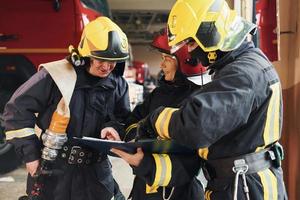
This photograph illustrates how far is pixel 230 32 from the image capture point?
1.56 m

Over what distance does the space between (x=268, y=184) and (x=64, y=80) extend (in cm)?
125

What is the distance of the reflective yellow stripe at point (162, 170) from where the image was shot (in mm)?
1746

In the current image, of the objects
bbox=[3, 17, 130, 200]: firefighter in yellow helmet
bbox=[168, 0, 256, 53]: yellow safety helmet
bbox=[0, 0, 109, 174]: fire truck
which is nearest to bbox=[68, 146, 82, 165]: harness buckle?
bbox=[3, 17, 130, 200]: firefighter in yellow helmet

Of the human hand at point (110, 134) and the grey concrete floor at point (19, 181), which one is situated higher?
the human hand at point (110, 134)

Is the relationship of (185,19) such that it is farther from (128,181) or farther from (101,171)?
(128,181)

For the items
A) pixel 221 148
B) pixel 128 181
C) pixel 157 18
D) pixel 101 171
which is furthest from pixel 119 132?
pixel 157 18

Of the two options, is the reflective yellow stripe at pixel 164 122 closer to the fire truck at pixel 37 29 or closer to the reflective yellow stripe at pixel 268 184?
the reflective yellow stripe at pixel 268 184

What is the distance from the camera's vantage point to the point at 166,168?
178 cm

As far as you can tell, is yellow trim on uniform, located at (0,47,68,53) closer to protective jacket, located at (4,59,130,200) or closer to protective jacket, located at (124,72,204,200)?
protective jacket, located at (4,59,130,200)

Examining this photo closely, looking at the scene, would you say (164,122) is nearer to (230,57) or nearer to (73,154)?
(230,57)

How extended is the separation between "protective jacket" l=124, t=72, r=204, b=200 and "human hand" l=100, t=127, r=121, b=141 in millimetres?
66

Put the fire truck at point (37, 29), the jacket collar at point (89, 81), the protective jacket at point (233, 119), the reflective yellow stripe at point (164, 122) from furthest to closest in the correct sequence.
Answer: the fire truck at point (37, 29)
the jacket collar at point (89, 81)
the reflective yellow stripe at point (164, 122)
the protective jacket at point (233, 119)

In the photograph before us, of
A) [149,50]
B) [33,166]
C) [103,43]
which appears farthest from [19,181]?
[103,43]

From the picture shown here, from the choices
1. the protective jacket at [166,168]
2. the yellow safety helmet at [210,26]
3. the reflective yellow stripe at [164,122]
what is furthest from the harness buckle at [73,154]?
the yellow safety helmet at [210,26]
